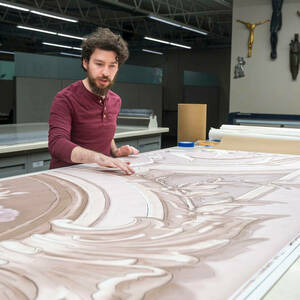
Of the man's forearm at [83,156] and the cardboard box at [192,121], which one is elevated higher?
the cardboard box at [192,121]

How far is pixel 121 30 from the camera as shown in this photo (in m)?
11.5

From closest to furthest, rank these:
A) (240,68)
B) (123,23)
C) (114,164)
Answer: (114,164) → (240,68) → (123,23)

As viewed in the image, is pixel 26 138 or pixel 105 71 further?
pixel 26 138

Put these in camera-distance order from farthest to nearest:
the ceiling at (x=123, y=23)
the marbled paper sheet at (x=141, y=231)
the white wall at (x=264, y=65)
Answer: the ceiling at (x=123, y=23), the white wall at (x=264, y=65), the marbled paper sheet at (x=141, y=231)

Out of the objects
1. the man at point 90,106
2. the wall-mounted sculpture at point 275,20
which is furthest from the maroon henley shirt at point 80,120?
the wall-mounted sculpture at point 275,20

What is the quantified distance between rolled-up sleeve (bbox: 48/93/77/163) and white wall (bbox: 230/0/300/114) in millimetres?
4721

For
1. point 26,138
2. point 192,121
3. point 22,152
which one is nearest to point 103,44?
point 192,121

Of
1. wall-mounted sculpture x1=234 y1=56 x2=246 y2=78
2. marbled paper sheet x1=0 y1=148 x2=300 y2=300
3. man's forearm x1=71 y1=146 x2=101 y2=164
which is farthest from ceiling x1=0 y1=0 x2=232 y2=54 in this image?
marbled paper sheet x1=0 y1=148 x2=300 y2=300

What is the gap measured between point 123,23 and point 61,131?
10.5 meters

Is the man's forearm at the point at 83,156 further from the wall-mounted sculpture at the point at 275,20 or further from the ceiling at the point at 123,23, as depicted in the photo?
the ceiling at the point at 123,23

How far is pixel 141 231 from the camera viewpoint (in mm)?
847

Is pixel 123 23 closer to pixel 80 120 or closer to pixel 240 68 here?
pixel 240 68

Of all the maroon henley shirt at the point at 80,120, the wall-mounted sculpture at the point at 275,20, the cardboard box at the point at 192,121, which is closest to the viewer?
the maroon henley shirt at the point at 80,120

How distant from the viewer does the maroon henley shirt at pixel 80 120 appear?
1.74m
